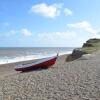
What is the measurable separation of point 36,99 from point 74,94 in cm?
142

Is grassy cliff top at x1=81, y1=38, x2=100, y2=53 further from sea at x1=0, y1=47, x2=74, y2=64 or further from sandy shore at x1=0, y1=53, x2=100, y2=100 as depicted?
sandy shore at x1=0, y1=53, x2=100, y2=100

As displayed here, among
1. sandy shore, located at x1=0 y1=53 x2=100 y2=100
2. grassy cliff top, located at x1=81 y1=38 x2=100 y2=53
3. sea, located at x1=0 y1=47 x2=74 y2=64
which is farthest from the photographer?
sea, located at x1=0 y1=47 x2=74 y2=64

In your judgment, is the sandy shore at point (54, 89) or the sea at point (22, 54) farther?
the sea at point (22, 54)

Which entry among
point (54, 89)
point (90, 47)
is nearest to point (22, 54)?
point (90, 47)

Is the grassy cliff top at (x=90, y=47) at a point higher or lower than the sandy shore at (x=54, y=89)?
higher

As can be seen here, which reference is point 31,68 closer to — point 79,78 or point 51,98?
point 79,78

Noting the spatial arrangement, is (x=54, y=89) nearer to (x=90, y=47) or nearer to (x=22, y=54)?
(x=90, y=47)

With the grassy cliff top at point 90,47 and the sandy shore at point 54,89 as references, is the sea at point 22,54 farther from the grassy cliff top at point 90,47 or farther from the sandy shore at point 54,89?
the sandy shore at point 54,89

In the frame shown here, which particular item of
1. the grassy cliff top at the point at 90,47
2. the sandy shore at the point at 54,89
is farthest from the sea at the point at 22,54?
the sandy shore at the point at 54,89

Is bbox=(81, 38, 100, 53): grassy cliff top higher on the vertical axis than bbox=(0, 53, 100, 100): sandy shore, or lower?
higher

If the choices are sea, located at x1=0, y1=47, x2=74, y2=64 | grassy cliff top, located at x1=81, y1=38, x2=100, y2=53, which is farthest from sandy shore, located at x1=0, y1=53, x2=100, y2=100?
sea, located at x1=0, y1=47, x2=74, y2=64

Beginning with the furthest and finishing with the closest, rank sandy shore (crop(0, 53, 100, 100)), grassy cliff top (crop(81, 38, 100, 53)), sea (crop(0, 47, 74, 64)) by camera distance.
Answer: sea (crop(0, 47, 74, 64)) < grassy cliff top (crop(81, 38, 100, 53)) < sandy shore (crop(0, 53, 100, 100))

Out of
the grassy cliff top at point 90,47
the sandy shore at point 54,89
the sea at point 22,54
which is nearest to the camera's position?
the sandy shore at point 54,89

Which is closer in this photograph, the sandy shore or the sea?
the sandy shore
